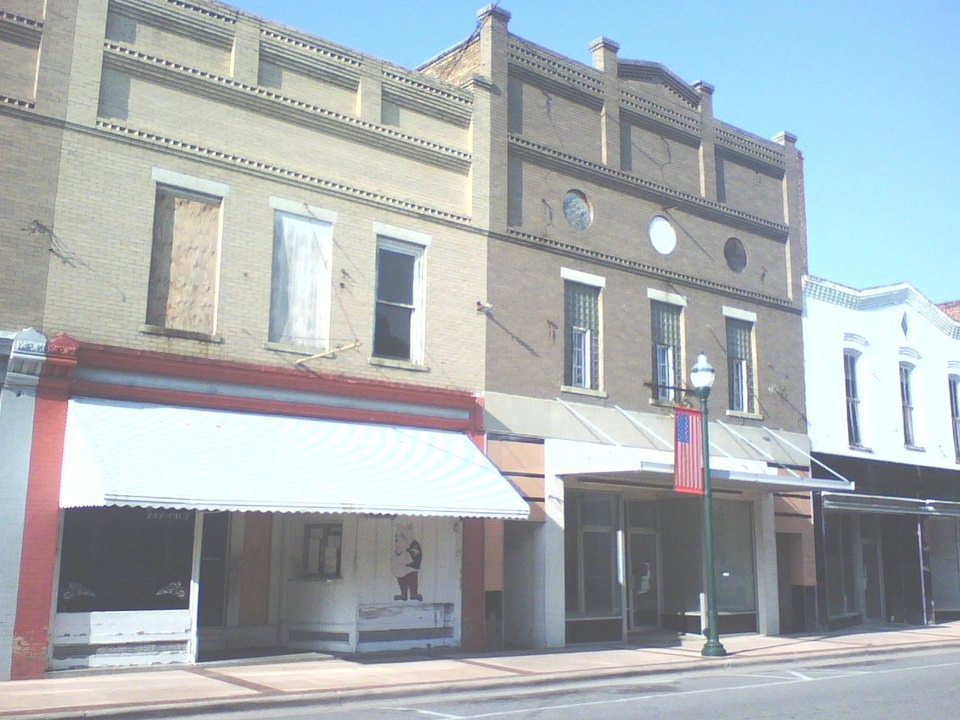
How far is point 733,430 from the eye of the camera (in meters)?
23.0

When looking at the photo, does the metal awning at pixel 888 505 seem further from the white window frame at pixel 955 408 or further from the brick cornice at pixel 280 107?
the brick cornice at pixel 280 107

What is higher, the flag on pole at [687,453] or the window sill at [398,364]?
the window sill at [398,364]

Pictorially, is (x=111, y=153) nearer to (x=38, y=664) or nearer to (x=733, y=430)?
(x=38, y=664)

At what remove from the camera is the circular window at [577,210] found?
20608mm

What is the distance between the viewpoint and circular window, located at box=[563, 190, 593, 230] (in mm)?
20608

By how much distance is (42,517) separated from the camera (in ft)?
43.7

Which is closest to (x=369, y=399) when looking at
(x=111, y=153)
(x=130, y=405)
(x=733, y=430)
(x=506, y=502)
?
(x=506, y=502)

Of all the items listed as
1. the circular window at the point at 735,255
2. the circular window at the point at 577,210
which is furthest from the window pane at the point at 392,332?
the circular window at the point at 735,255

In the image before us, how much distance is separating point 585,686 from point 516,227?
8.90 meters

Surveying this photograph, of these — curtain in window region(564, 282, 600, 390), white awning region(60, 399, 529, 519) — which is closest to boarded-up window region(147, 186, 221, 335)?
white awning region(60, 399, 529, 519)

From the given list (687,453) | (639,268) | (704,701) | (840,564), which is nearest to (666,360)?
(639,268)

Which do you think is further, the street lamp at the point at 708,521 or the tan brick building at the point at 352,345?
the street lamp at the point at 708,521

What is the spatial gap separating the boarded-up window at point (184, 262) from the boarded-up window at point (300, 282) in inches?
41.5

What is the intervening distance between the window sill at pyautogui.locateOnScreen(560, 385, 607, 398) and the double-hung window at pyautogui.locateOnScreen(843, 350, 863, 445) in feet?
29.1
